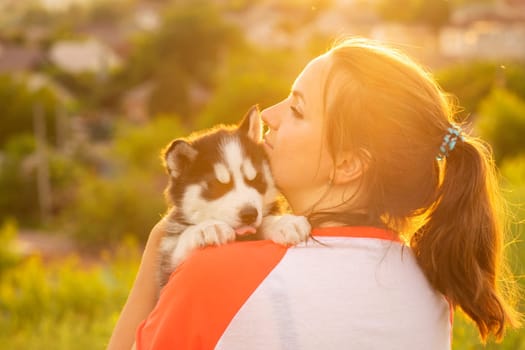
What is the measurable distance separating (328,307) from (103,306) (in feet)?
22.3

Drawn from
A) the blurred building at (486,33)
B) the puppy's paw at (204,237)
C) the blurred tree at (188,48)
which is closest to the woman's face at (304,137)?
the puppy's paw at (204,237)

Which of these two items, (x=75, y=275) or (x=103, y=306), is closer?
(x=103, y=306)

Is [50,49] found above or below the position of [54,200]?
above

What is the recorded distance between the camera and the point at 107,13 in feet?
212

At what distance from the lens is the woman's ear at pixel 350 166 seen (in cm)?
277

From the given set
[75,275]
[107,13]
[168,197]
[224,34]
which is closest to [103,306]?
[75,275]

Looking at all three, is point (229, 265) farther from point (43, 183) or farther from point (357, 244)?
point (43, 183)

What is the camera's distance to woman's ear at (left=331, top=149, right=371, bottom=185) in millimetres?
2766

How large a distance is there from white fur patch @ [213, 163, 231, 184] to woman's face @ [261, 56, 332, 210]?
0.29m

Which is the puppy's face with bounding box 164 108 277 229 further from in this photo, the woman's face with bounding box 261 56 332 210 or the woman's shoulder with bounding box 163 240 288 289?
the woman's shoulder with bounding box 163 240 288 289

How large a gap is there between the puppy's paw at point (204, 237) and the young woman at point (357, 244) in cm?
25

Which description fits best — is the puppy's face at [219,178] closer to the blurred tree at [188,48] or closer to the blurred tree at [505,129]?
the blurred tree at [505,129]

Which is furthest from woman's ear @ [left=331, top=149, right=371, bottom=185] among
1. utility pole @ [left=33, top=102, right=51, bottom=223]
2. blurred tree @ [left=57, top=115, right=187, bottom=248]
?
utility pole @ [left=33, top=102, right=51, bottom=223]

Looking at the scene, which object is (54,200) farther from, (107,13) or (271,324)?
(107,13)
